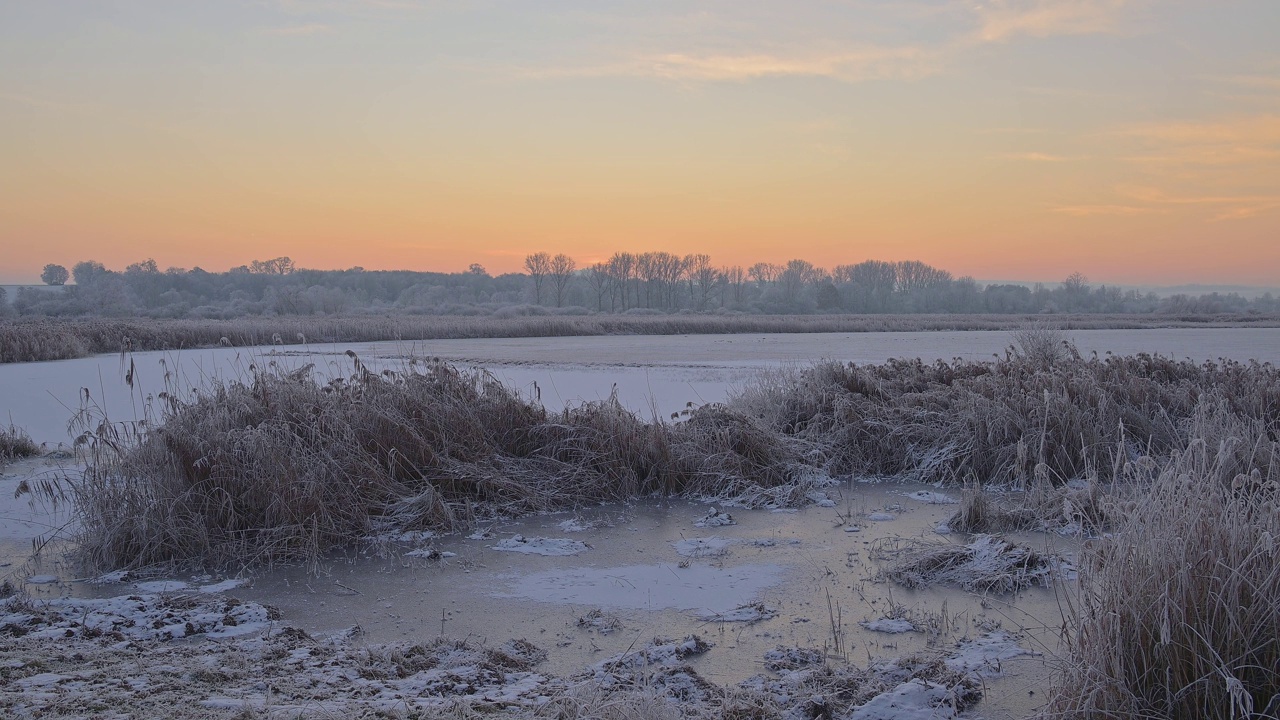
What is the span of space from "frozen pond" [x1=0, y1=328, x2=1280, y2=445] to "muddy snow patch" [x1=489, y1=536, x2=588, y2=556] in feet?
7.89

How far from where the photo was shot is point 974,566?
567cm

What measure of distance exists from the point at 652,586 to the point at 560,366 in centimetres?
1580

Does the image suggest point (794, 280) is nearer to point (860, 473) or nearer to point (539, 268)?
point (539, 268)

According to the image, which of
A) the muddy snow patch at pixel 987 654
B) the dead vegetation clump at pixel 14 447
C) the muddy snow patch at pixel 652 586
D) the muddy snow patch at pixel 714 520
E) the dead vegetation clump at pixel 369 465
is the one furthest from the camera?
the dead vegetation clump at pixel 14 447

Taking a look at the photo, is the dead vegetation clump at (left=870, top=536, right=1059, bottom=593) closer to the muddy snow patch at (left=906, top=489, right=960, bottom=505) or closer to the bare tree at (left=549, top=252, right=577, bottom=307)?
the muddy snow patch at (left=906, top=489, right=960, bottom=505)

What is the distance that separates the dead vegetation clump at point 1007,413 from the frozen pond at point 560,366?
1.72 meters

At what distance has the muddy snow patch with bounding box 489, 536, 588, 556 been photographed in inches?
258

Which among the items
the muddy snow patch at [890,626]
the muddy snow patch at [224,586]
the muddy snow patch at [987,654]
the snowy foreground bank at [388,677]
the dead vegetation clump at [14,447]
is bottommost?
the muddy snow patch at [224,586]

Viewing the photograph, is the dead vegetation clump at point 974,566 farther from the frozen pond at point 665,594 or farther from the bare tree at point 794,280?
the bare tree at point 794,280

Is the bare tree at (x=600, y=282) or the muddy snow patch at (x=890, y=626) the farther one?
the bare tree at (x=600, y=282)

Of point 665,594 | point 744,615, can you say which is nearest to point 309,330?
point 665,594

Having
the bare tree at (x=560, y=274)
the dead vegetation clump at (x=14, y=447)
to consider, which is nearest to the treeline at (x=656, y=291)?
the bare tree at (x=560, y=274)

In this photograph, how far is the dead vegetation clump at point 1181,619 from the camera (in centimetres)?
312

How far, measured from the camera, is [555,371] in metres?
19.8
